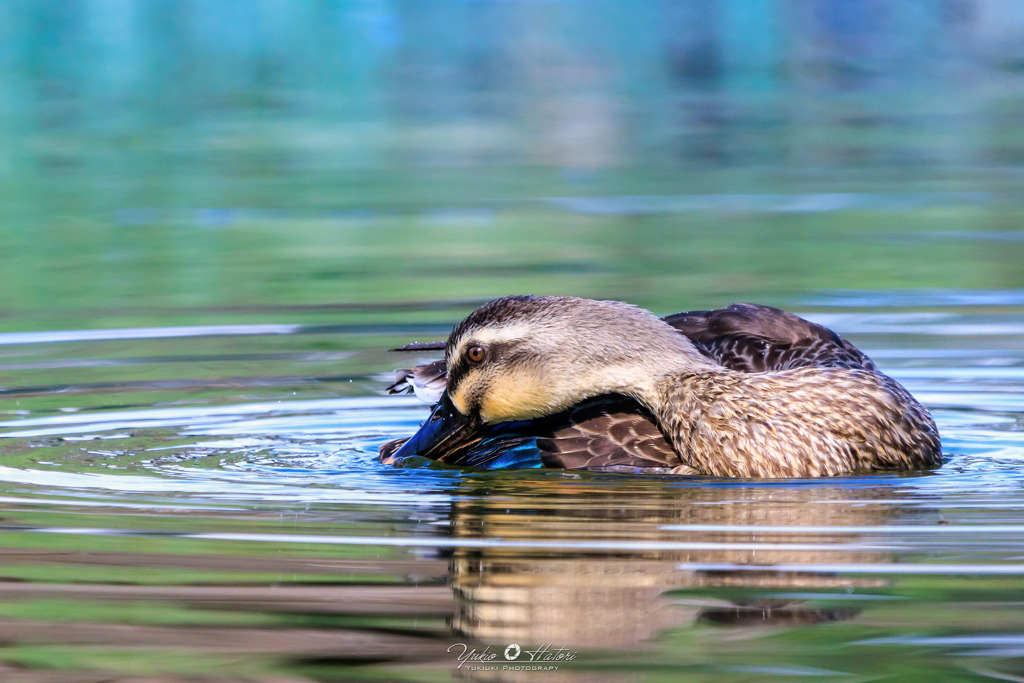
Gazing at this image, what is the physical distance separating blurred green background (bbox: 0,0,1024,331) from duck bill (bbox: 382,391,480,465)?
3940mm

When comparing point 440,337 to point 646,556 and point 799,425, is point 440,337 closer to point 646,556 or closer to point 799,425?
point 799,425

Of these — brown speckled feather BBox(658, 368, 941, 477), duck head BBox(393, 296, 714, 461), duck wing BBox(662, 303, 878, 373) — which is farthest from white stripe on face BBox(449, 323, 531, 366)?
duck wing BBox(662, 303, 878, 373)

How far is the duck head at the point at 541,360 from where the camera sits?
7938mm

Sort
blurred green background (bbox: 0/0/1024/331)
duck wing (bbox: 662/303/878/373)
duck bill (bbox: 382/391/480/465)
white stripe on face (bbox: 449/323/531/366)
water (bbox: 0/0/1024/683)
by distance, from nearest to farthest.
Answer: water (bbox: 0/0/1024/683)
white stripe on face (bbox: 449/323/531/366)
duck bill (bbox: 382/391/480/465)
duck wing (bbox: 662/303/878/373)
blurred green background (bbox: 0/0/1024/331)

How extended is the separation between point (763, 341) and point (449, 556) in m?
2.98

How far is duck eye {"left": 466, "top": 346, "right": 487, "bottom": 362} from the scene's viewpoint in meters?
7.94

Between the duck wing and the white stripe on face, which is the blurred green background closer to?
the duck wing

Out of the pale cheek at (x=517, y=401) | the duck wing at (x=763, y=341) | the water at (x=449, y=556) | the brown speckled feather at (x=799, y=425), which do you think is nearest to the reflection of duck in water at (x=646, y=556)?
the water at (x=449, y=556)

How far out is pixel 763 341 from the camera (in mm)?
8812

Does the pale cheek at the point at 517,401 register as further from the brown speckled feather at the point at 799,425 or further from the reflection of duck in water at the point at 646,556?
the brown speckled feather at the point at 799,425

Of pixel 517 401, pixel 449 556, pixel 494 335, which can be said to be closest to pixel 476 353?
pixel 494 335

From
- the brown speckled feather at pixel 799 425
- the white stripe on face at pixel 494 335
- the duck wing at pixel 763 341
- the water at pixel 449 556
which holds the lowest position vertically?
the water at pixel 449 556

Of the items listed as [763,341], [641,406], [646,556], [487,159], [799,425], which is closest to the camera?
[646,556]

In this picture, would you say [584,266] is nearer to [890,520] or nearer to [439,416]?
[439,416]
